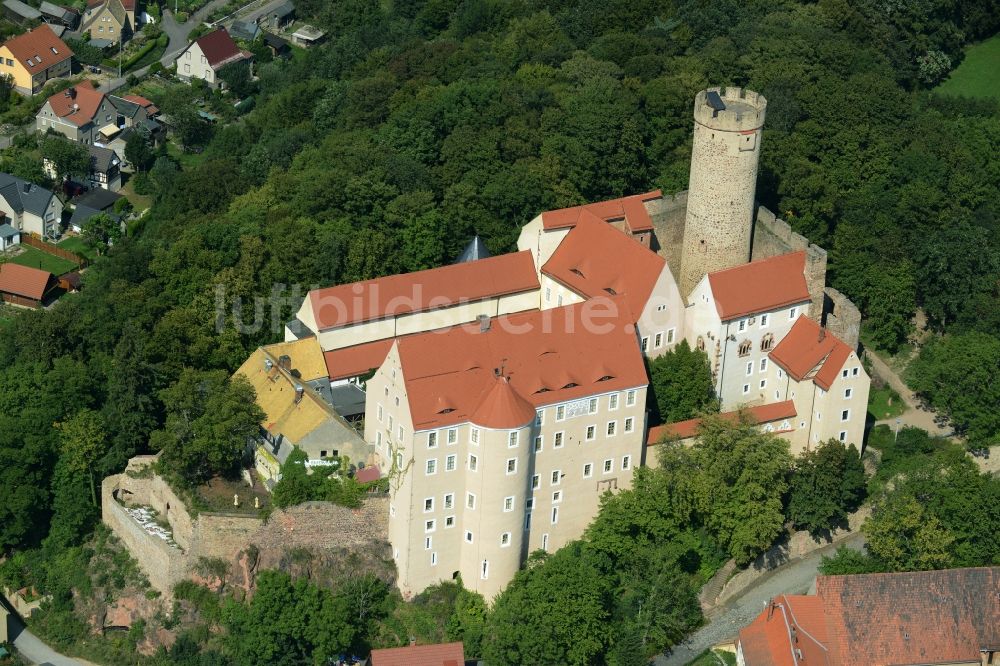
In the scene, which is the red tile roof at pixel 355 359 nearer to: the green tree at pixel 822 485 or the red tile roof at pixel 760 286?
the red tile roof at pixel 760 286

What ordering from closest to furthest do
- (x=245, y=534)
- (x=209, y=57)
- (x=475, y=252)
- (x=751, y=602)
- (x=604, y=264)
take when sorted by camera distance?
(x=245, y=534), (x=751, y=602), (x=604, y=264), (x=475, y=252), (x=209, y=57)

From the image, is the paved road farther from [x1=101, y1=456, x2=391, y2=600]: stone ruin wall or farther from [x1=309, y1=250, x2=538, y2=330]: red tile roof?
[x1=309, y1=250, x2=538, y2=330]: red tile roof

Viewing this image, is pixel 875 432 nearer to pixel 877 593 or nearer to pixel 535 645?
pixel 877 593

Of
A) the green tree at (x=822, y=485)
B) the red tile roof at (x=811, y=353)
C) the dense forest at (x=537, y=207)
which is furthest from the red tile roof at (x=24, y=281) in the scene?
the green tree at (x=822, y=485)

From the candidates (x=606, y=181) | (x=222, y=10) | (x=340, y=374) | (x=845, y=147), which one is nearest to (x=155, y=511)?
(x=340, y=374)

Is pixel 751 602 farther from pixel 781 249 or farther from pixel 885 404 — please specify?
pixel 781 249

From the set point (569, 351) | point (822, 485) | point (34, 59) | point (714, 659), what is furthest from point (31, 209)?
point (714, 659)

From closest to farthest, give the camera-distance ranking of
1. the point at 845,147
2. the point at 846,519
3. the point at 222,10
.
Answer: the point at 846,519
the point at 845,147
the point at 222,10
